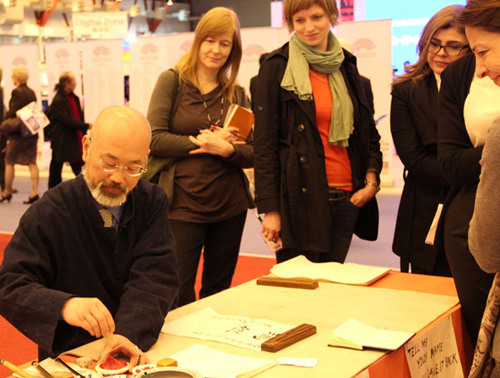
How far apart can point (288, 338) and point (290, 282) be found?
51 centimetres

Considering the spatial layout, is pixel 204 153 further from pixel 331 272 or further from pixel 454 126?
pixel 454 126

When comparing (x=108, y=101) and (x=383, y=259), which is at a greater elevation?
(x=108, y=101)

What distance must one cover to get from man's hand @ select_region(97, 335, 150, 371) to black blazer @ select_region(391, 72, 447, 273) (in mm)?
1397

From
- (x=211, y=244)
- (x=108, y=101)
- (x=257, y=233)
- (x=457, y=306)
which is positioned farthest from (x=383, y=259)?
(x=108, y=101)

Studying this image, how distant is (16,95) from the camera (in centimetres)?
797

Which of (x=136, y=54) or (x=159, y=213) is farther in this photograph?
(x=136, y=54)

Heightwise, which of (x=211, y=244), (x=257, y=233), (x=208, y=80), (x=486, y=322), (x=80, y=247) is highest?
(x=208, y=80)

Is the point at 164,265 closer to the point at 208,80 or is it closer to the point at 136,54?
the point at 208,80

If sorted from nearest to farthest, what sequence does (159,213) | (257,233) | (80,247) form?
1. (80,247)
2. (159,213)
3. (257,233)

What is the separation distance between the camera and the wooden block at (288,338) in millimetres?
1439

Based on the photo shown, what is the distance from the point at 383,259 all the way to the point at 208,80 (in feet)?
9.25

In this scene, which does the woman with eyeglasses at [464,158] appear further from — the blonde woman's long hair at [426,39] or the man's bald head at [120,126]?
the man's bald head at [120,126]

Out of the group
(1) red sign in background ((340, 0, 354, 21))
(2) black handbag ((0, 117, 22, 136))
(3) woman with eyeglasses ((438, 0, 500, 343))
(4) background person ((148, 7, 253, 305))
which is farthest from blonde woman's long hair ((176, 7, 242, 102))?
(1) red sign in background ((340, 0, 354, 21))

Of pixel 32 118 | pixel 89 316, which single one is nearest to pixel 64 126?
pixel 32 118
